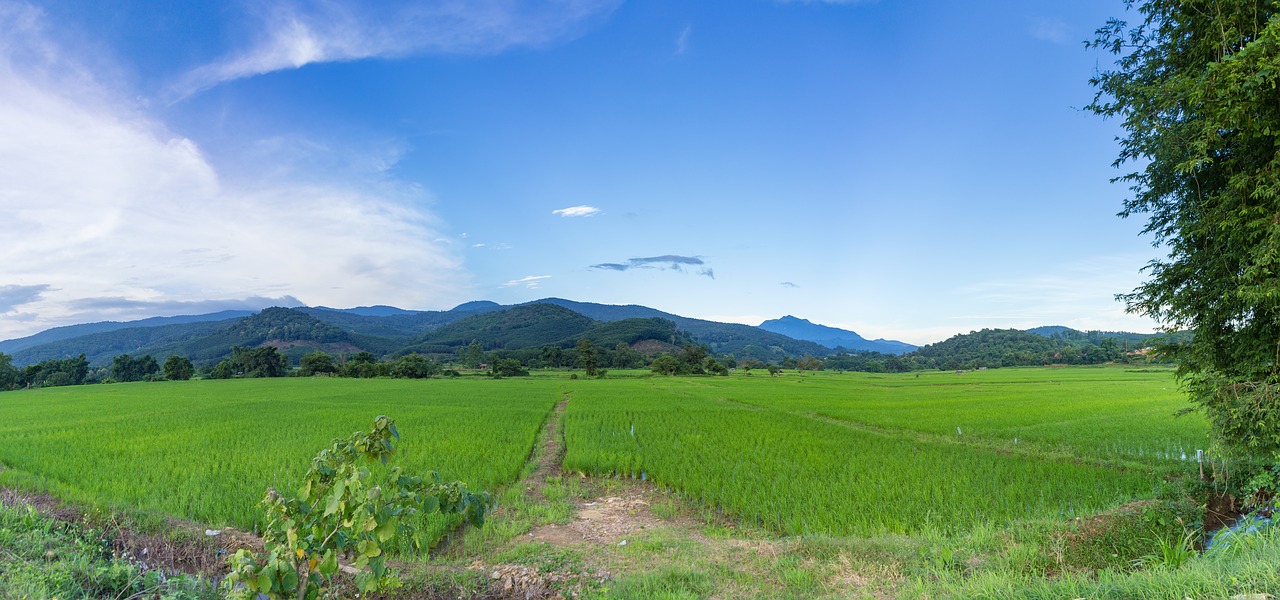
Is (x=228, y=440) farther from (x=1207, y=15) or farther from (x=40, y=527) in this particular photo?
(x=1207, y=15)

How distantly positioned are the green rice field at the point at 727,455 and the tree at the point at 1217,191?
204 cm

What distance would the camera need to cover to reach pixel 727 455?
11.4 meters

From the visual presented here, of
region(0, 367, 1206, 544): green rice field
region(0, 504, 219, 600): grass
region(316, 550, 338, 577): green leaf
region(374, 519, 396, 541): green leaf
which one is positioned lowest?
region(0, 367, 1206, 544): green rice field

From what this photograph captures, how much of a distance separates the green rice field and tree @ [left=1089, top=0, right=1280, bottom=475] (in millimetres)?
2041

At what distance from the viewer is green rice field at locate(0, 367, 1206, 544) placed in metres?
7.37

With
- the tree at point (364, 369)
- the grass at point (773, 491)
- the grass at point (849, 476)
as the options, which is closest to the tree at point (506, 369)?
the tree at point (364, 369)

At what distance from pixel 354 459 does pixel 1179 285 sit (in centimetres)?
1117

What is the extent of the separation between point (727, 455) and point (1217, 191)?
30.1ft

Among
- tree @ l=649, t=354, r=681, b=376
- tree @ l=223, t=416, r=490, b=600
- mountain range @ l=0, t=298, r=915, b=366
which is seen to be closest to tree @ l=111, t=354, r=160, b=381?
mountain range @ l=0, t=298, r=915, b=366

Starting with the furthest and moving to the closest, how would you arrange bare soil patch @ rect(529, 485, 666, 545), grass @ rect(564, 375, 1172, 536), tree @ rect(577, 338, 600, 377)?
tree @ rect(577, 338, 600, 377)
grass @ rect(564, 375, 1172, 536)
bare soil patch @ rect(529, 485, 666, 545)

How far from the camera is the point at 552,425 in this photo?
19.2m

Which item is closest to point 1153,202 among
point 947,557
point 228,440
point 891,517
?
point 891,517

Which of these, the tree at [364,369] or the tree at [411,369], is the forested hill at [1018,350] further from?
the tree at [364,369]

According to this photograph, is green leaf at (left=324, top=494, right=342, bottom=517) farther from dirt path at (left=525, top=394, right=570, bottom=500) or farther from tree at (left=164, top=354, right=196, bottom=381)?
tree at (left=164, top=354, right=196, bottom=381)
